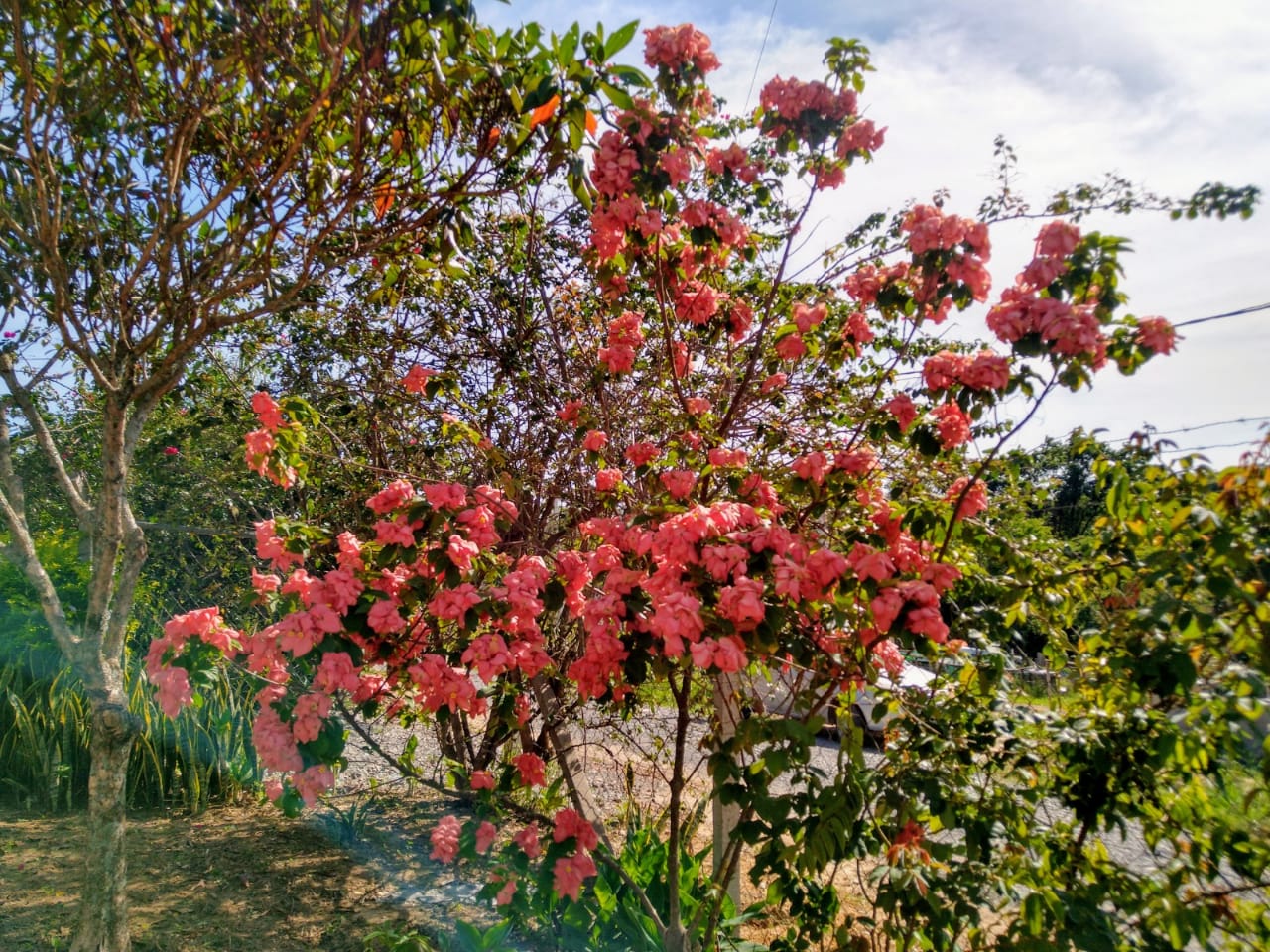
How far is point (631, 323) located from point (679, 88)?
754 millimetres

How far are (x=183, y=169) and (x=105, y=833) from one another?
7.53 ft

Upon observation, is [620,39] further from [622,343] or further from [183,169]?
[183,169]

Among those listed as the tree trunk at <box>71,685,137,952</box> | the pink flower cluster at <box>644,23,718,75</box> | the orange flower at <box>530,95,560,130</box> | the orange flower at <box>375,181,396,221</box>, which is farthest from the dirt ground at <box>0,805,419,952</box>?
the pink flower cluster at <box>644,23,718,75</box>

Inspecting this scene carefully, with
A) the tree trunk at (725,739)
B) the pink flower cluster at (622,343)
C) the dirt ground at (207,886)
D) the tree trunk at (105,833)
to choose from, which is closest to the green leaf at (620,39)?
the pink flower cluster at (622,343)

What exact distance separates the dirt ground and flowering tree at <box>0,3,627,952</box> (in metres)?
0.60

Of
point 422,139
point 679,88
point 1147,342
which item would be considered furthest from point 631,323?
point 1147,342

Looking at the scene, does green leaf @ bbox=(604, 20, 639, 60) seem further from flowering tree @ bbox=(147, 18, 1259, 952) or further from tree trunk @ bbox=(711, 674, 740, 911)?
tree trunk @ bbox=(711, 674, 740, 911)

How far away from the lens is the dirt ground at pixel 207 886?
288cm

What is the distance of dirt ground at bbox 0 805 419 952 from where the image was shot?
9.45 ft

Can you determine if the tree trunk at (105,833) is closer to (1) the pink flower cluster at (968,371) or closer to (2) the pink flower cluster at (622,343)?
(2) the pink flower cluster at (622,343)

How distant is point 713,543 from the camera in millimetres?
1831

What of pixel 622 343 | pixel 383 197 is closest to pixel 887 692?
pixel 622 343

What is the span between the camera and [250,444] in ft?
6.96

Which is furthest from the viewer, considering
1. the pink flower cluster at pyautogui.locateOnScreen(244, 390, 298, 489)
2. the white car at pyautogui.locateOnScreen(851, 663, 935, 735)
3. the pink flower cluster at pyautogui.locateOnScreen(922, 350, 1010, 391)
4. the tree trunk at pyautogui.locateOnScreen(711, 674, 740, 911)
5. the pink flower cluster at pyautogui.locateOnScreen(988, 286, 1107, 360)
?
the tree trunk at pyautogui.locateOnScreen(711, 674, 740, 911)
